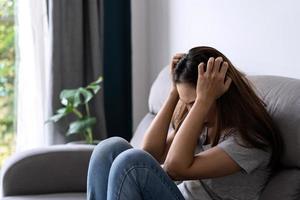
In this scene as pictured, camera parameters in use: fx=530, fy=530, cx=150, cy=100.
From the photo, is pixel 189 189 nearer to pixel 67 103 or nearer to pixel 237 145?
pixel 237 145

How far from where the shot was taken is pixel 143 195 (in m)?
1.49

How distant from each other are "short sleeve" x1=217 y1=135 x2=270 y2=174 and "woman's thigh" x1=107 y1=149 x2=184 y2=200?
0.19 meters

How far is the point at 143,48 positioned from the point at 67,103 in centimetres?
71

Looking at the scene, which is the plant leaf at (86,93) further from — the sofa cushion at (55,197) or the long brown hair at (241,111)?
the long brown hair at (241,111)

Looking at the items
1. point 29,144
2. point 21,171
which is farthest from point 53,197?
point 29,144

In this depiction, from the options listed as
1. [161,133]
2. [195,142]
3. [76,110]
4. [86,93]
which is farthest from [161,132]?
[76,110]

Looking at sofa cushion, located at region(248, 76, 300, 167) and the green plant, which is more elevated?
sofa cushion, located at region(248, 76, 300, 167)

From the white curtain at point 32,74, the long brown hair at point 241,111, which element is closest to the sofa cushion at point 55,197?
the long brown hair at point 241,111

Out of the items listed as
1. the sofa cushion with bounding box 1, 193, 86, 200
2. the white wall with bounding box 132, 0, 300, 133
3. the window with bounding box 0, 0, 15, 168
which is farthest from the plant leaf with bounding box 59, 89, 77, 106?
the sofa cushion with bounding box 1, 193, 86, 200

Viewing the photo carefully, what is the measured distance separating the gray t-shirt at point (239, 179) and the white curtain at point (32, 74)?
5.51 ft

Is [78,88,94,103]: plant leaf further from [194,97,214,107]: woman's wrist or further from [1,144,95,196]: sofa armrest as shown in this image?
[194,97,214,107]: woman's wrist

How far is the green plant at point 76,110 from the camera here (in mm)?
2906

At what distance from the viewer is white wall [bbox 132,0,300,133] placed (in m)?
1.96

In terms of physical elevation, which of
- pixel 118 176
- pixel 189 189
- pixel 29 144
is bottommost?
pixel 29 144
